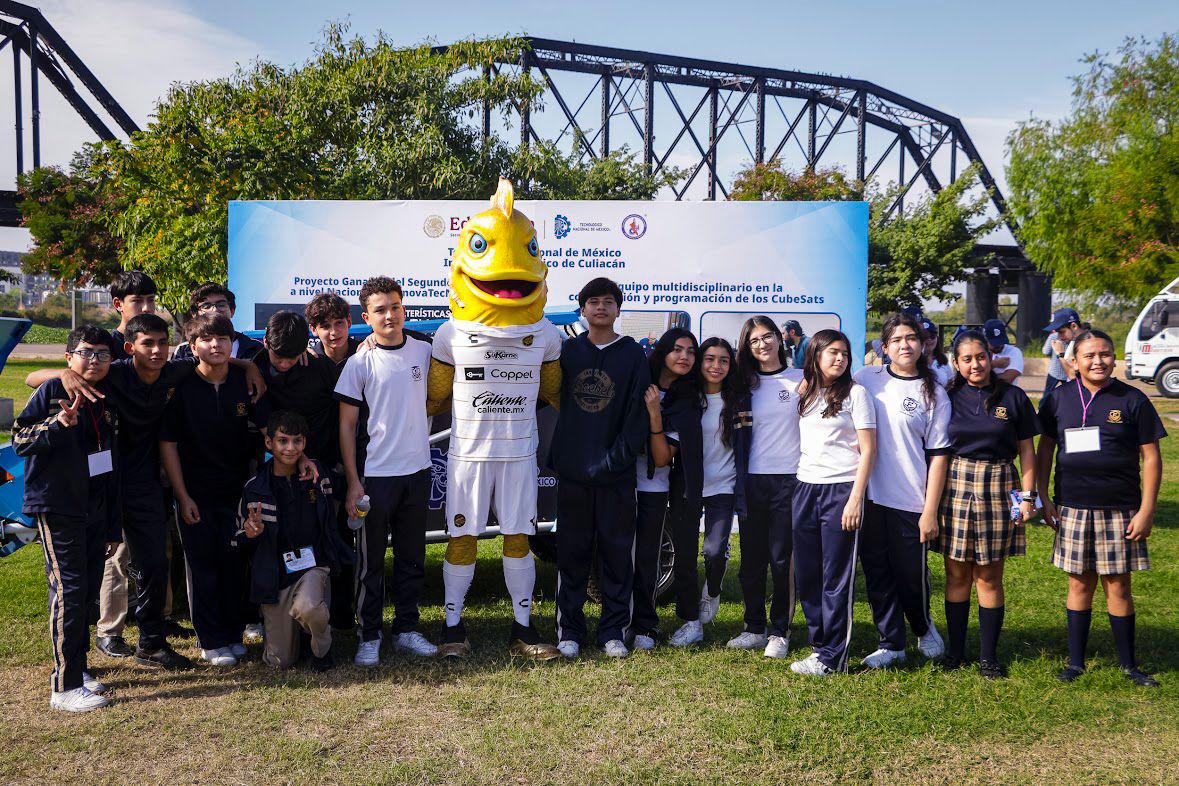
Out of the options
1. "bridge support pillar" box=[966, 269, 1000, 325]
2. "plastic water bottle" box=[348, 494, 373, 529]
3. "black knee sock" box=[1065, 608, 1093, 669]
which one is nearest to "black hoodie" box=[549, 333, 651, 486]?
"plastic water bottle" box=[348, 494, 373, 529]

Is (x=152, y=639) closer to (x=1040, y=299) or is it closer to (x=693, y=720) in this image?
(x=693, y=720)

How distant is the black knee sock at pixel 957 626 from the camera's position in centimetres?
438

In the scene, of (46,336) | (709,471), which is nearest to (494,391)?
(709,471)

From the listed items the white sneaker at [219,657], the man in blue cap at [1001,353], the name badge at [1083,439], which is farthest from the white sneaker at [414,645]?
the man in blue cap at [1001,353]

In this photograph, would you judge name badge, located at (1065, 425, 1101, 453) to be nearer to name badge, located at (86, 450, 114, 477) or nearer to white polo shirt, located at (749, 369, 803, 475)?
white polo shirt, located at (749, 369, 803, 475)

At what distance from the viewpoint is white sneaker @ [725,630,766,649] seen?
4.66 m

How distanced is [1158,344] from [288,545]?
1949 cm

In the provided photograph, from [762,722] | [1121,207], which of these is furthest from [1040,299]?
[762,722]

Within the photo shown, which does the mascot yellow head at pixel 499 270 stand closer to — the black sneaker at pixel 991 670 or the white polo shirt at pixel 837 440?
the white polo shirt at pixel 837 440

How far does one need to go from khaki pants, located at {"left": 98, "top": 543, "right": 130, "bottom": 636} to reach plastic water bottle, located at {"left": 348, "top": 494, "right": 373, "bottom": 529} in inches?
44.4

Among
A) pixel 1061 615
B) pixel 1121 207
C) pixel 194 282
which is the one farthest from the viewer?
pixel 1121 207

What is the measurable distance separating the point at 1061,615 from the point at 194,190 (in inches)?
431

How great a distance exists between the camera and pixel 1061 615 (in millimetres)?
5266

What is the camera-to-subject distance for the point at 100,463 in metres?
3.99
